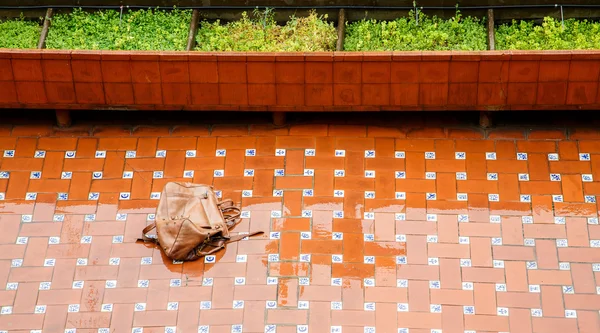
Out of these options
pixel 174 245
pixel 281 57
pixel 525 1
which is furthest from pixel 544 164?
pixel 174 245

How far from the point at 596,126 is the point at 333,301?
287cm

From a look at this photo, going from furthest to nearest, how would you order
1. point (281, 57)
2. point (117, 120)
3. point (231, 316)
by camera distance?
1. point (117, 120)
2. point (281, 57)
3. point (231, 316)

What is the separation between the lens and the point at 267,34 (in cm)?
1014

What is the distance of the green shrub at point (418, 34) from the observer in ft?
32.4

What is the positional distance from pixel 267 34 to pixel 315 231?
2.12 metres

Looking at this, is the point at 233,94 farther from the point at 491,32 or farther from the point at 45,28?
the point at 491,32

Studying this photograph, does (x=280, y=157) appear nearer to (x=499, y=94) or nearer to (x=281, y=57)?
(x=281, y=57)

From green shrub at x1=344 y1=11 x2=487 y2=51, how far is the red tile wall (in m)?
0.65

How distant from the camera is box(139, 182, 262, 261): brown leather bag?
8836mm

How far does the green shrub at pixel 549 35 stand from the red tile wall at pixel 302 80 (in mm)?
631

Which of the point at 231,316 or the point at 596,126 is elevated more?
the point at 596,126

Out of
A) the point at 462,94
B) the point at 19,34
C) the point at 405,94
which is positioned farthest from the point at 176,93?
the point at 462,94

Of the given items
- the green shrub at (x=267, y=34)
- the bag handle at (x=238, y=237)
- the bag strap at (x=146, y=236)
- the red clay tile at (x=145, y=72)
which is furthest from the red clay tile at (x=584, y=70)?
the bag strap at (x=146, y=236)

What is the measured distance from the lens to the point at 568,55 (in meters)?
→ 9.06
